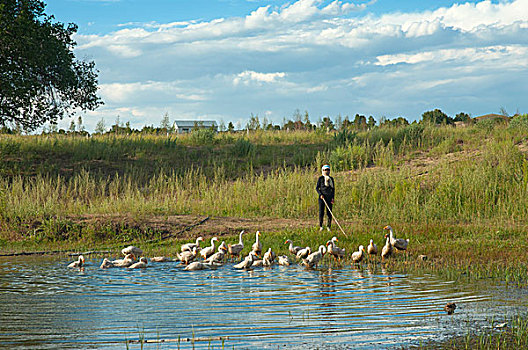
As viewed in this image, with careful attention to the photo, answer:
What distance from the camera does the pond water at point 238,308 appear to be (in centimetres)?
693

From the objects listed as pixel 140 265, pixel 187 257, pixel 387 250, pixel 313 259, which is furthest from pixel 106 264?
pixel 387 250

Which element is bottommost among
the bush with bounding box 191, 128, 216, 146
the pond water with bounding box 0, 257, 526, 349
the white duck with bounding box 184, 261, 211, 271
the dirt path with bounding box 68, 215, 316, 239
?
the pond water with bounding box 0, 257, 526, 349

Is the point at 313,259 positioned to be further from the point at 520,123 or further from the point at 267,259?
the point at 520,123

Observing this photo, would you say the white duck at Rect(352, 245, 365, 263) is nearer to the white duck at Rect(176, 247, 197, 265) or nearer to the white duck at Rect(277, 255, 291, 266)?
the white duck at Rect(277, 255, 291, 266)

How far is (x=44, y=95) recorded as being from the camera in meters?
32.4

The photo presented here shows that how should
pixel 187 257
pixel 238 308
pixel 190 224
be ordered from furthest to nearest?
pixel 190 224
pixel 187 257
pixel 238 308

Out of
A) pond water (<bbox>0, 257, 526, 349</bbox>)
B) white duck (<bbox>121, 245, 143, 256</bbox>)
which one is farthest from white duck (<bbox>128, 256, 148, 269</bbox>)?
white duck (<bbox>121, 245, 143, 256</bbox>)

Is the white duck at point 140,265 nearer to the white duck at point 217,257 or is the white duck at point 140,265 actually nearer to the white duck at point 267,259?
the white duck at point 217,257

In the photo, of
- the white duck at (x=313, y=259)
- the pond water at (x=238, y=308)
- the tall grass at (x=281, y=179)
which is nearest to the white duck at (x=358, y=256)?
the pond water at (x=238, y=308)

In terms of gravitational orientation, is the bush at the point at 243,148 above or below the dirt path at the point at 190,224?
above

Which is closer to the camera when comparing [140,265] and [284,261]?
Result: [140,265]

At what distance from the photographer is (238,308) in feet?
28.0

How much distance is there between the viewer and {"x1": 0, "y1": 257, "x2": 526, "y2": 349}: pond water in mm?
6934

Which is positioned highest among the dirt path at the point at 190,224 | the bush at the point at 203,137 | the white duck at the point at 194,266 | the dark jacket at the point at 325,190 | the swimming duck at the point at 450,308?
the bush at the point at 203,137
